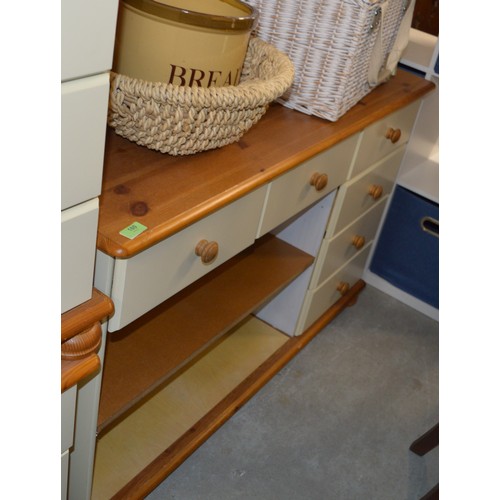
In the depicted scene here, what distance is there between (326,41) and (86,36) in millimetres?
783

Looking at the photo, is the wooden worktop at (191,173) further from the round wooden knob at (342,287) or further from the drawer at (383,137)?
the round wooden knob at (342,287)

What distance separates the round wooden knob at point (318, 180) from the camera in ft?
4.31

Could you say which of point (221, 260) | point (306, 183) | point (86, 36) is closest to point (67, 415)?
point (221, 260)

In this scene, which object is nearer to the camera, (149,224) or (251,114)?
(149,224)

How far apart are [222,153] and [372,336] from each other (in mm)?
942

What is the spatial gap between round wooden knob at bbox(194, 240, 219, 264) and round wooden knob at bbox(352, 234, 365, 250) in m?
0.78

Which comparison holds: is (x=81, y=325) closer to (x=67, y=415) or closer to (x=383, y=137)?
(x=67, y=415)

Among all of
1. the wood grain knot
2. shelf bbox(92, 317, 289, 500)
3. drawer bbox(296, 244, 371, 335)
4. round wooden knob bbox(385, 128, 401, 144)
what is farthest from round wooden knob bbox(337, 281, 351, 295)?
the wood grain knot

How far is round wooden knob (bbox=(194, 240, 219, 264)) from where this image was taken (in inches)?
41.1

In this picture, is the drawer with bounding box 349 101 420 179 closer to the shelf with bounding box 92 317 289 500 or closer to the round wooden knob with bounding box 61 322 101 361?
the shelf with bounding box 92 317 289 500
